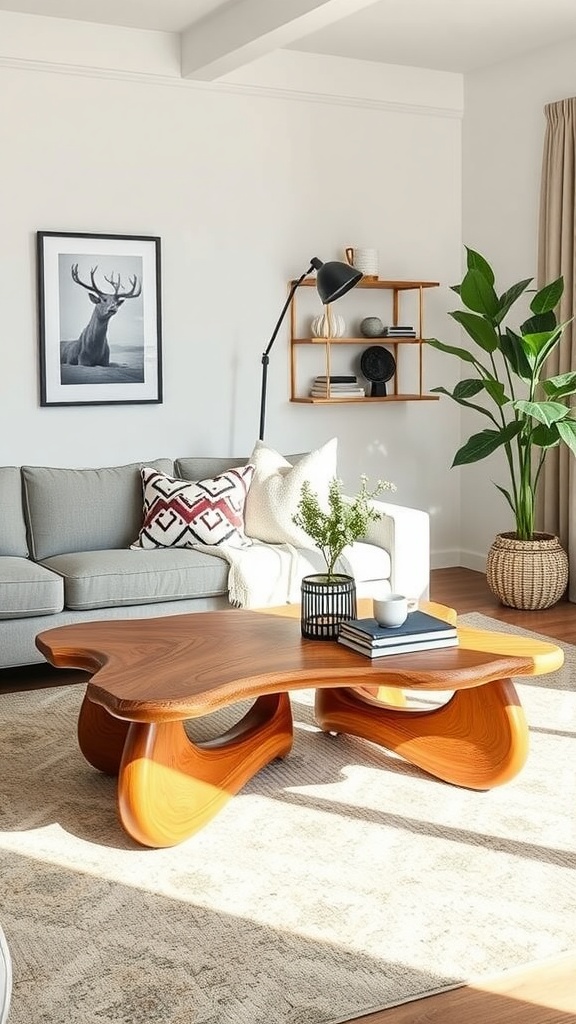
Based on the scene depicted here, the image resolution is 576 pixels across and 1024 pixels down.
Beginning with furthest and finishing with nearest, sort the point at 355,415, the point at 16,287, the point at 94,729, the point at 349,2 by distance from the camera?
the point at 355,415 → the point at 16,287 → the point at 349,2 → the point at 94,729

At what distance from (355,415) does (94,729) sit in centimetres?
334

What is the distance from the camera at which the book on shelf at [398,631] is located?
10.4 feet

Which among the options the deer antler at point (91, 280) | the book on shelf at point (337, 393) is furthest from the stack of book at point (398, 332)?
the deer antler at point (91, 280)

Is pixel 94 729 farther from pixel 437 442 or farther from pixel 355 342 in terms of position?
pixel 437 442

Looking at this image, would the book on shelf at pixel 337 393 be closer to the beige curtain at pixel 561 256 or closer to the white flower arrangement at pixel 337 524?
the beige curtain at pixel 561 256

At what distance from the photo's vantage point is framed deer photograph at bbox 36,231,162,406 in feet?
17.8

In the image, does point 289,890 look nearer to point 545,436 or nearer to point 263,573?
point 263,573

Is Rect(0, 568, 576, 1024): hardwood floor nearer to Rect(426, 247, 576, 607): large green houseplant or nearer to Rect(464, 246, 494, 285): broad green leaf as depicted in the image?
Rect(426, 247, 576, 607): large green houseplant

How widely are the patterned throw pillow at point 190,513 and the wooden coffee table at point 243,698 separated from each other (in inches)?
44.1

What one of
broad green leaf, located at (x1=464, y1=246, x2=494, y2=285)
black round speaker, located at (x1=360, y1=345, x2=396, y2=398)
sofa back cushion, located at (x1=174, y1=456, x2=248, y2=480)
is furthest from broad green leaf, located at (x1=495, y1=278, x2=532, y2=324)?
sofa back cushion, located at (x1=174, y1=456, x2=248, y2=480)

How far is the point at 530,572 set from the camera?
18.2ft

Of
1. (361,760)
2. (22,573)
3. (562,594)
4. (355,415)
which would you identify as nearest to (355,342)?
(355,415)

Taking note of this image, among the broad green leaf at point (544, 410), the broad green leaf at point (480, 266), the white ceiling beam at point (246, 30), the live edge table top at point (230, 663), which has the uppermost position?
the white ceiling beam at point (246, 30)

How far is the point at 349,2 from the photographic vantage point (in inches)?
167
